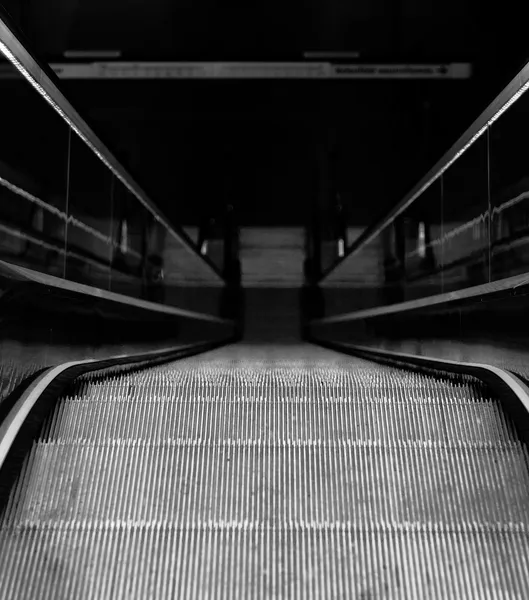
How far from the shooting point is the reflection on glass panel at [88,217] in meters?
3.86

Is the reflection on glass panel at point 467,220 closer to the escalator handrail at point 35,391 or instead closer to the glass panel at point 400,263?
the glass panel at point 400,263

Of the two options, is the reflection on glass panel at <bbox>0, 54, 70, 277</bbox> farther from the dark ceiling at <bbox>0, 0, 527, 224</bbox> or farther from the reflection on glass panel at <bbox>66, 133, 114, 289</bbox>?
the dark ceiling at <bbox>0, 0, 527, 224</bbox>

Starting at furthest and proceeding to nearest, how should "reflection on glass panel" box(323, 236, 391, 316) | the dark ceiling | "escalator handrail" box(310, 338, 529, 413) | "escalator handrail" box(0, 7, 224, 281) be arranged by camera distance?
1. the dark ceiling
2. "reflection on glass panel" box(323, 236, 391, 316)
3. "escalator handrail" box(0, 7, 224, 281)
4. "escalator handrail" box(310, 338, 529, 413)

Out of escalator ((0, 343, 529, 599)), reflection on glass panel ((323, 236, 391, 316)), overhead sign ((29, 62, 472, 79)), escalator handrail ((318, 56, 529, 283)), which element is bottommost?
escalator ((0, 343, 529, 599))

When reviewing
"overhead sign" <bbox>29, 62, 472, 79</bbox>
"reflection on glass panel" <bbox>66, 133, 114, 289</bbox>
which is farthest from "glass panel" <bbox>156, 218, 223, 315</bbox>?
A: "overhead sign" <bbox>29, 62, 472, 79</bbox>

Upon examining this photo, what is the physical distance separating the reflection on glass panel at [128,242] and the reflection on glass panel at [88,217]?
0.16 meters

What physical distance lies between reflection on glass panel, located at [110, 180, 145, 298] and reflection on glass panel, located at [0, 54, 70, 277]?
1145 millimetres

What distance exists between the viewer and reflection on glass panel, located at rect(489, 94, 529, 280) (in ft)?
10.2

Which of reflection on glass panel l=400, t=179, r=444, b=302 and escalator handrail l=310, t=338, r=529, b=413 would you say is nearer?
escalator handrail l=310, t=338, r=529, b=413

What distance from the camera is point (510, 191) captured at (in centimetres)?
333

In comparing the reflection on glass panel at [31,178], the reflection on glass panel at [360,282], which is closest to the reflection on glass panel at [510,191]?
the reflection on glass panel at [31,178]

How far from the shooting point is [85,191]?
4105mm

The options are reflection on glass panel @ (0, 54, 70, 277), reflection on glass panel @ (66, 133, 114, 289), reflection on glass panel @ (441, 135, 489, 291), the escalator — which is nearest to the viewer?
the escalator

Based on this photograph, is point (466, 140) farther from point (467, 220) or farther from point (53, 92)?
point (53, 92)
